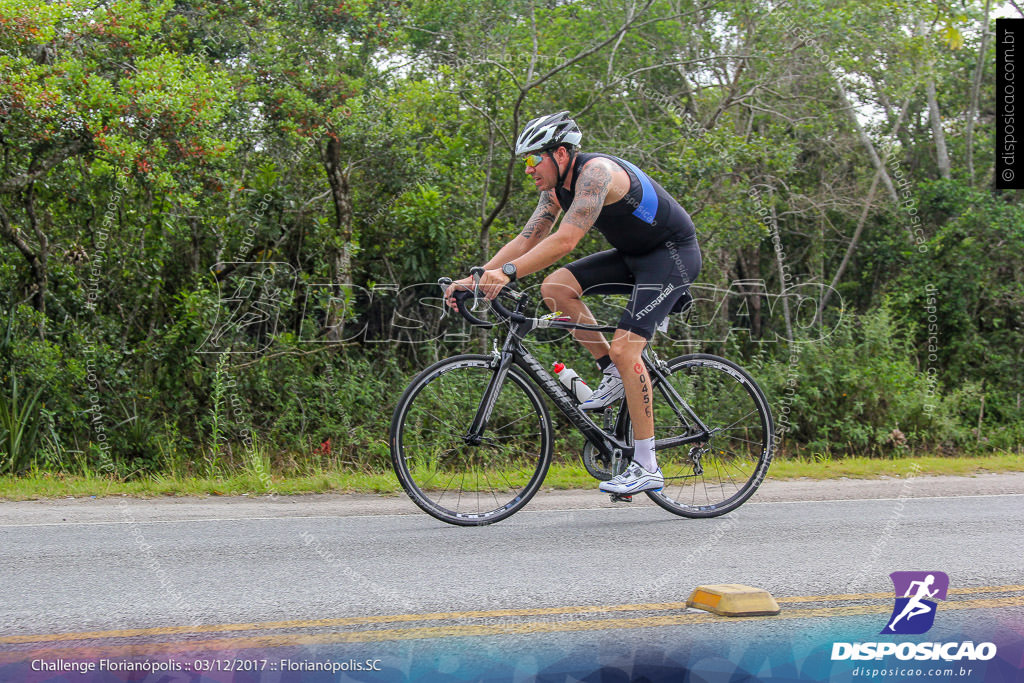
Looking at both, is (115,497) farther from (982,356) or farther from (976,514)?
(982,356)

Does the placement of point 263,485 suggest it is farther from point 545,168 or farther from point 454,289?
point 545,168

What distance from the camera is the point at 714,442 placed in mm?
6047

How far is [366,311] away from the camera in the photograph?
501 inches

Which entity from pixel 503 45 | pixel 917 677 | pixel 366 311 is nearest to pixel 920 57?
pixel 503 45

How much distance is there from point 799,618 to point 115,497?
5.42 metres

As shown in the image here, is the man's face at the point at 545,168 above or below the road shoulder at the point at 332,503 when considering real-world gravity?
above

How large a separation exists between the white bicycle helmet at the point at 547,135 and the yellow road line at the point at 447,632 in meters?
2.69

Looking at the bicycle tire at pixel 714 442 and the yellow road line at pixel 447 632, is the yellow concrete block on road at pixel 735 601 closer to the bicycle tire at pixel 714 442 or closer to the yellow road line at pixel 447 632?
the yellow road line at pixel 447 632

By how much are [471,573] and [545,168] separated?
91.8 inches

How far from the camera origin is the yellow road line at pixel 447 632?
10.4 ft

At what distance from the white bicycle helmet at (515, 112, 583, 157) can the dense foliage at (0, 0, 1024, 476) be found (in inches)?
221

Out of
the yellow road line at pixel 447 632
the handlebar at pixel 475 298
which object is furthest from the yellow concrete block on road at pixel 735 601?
the handlebar at pixel 475 298

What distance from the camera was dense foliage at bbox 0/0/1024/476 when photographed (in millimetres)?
10070

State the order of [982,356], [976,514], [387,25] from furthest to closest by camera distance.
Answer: [982,356]
[387,25]
[976,514]
